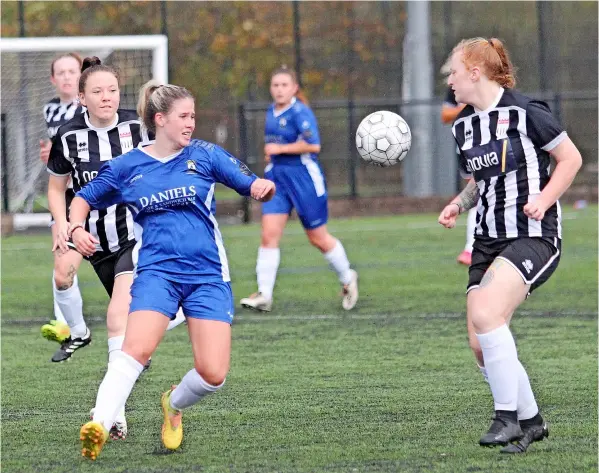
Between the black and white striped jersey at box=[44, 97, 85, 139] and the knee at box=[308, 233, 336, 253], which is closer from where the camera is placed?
the black and white striped jersey at box=[44, 97, 85, 139]

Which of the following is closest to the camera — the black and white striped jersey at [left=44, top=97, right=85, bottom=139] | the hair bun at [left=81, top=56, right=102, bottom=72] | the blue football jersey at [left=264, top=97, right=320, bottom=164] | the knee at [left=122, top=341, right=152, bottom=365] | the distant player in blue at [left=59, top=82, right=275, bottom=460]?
the knee at [left=122, top=341, right=152, bottom=365]

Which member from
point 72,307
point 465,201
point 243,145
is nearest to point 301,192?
point 72,307

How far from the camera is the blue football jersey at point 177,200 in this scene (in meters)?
5.00

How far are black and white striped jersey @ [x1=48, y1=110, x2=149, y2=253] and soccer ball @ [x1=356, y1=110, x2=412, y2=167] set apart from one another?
1161mm

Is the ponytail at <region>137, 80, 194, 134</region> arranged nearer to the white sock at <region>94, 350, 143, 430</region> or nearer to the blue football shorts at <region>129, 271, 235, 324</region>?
the blue football shorts at <region>129, 271, 235, 324</region>

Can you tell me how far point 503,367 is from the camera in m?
4.90

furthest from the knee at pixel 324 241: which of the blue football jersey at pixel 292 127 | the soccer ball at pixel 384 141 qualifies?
the soccer ball at pixel 384 141

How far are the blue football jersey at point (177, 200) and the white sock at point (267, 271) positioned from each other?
438 cm

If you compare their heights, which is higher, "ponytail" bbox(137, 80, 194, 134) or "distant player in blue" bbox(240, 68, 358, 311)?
"ponytail" bbox(137, 80, 194, 134)

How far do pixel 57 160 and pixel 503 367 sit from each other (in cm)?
258

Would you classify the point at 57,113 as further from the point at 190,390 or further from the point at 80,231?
the point at 190,390

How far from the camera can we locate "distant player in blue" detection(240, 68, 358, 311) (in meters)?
9.61

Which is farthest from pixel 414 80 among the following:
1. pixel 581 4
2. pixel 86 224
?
pixel 86 224

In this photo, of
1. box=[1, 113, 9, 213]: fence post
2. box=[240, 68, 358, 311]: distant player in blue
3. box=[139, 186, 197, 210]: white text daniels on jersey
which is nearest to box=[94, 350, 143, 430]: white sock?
box=[139, 186, 197, 210]: white text daniels on jersey
